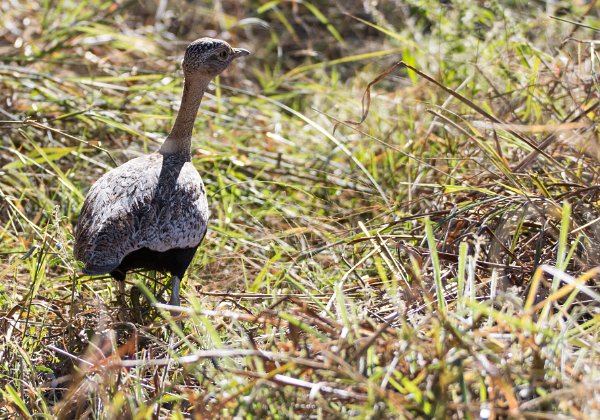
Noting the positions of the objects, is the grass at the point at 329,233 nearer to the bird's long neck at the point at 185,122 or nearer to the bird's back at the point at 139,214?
the bird's back at the point at 139,214

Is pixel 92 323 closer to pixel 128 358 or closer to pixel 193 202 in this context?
pixel 128 358

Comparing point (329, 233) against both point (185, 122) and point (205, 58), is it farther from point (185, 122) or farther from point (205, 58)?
point (205, 58)

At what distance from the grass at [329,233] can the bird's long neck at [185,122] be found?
31 centimetres

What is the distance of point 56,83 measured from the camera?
532 centimetres

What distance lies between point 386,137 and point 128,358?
2447 millimetres

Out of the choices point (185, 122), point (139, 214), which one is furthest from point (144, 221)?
point (185, 122)

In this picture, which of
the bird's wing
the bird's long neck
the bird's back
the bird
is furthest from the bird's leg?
the bird's long neck

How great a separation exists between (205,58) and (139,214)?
3.45ft

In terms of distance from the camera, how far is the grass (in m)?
2.58

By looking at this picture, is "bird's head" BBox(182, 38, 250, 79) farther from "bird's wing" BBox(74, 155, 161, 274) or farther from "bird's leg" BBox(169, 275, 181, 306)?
"bird's leg" BBox(169, 275, 181, 306)

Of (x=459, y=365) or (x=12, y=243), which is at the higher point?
(x=459, y=365)

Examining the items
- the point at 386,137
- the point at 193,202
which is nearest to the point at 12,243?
the point at 193,202

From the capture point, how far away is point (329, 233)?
412 cm

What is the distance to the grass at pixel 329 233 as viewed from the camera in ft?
8.45
